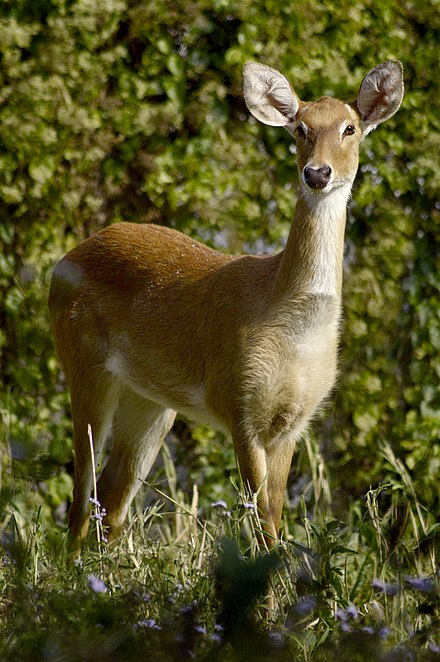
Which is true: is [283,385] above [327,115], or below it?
below

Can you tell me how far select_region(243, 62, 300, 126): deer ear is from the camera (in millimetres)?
4344

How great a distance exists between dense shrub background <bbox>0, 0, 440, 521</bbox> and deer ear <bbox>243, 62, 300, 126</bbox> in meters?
1.63

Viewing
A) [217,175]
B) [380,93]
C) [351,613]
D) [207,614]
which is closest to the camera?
[207,614]

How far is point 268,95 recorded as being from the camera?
4383 millimetres

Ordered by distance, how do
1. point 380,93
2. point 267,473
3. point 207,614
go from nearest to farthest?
point 207,614
point 267,473
point 380,93

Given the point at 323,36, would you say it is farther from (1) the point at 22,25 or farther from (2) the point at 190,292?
(2) the point at 190,292

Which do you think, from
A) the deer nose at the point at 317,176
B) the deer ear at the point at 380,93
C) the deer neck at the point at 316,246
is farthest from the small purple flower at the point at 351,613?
the deer ear at the point at 380,93

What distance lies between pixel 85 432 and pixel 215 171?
76.5 inches

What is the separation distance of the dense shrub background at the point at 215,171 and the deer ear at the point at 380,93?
179 centimetres

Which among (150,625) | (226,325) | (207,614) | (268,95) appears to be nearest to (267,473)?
(226,325)

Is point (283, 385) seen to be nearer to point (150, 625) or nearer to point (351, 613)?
point (351, 613)

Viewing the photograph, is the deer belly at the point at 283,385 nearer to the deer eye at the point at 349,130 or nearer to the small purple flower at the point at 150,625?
the deer eye at the point at 349,130

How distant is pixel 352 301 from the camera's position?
6238 mm

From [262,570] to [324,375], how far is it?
9.22 ft
